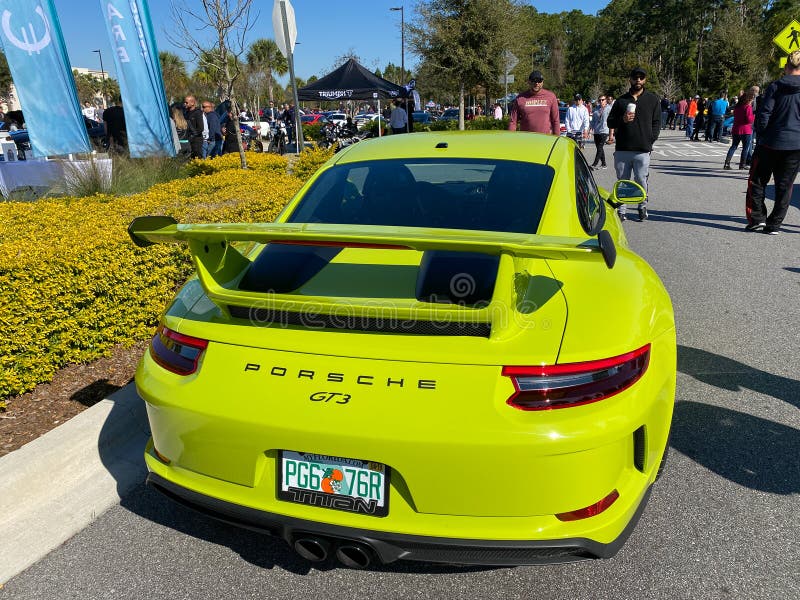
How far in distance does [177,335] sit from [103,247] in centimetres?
230

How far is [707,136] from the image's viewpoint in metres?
24.0

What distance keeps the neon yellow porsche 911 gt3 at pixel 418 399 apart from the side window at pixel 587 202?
0.71 m

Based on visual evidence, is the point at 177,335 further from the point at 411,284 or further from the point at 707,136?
the point at 707,136

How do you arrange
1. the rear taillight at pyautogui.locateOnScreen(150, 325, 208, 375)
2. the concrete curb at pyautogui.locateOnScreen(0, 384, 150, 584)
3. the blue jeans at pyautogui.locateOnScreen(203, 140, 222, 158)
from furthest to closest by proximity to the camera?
the blue jeans at pyautogui.locateOnScreen(203, 140, 222, 158) < the concrete curb at pyautogui.locateOnScreen(0, 384, 150, 584) < the rear taillight at pyautogui.locateOnScreen(150, 325, 208, 375)

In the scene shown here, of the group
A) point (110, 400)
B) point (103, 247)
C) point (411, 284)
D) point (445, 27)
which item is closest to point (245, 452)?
point (411, 284)

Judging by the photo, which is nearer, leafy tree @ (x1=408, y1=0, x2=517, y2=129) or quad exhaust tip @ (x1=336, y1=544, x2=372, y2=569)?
quad exhaust tip @ (x1=336, y1=544, x2=372, y2=569)

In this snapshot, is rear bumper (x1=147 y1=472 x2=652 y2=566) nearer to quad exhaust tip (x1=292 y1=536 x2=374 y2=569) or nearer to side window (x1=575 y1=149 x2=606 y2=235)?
quad exhaust tip (x1=292 y1=536 x2=374 y2=569)

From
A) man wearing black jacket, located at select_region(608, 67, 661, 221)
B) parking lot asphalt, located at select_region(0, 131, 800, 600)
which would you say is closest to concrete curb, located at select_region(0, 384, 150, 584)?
parking lot asphalt, located at select_region(0, 131, 800, 600)

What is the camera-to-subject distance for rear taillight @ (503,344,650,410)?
5.68ft

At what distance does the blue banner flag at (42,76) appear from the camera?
938cm

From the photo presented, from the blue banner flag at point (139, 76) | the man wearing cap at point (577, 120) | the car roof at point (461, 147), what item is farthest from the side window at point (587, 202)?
the man wearing cap at point (577, 120)

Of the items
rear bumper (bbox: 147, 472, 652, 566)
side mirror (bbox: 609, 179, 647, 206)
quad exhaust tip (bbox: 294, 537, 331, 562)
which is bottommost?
quad exhaust tip (bbox: 294, 537, 331, 562)

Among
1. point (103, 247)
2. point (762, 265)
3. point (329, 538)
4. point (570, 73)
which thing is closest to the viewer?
point (329, 538)

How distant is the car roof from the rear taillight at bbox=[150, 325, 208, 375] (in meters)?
1.53
